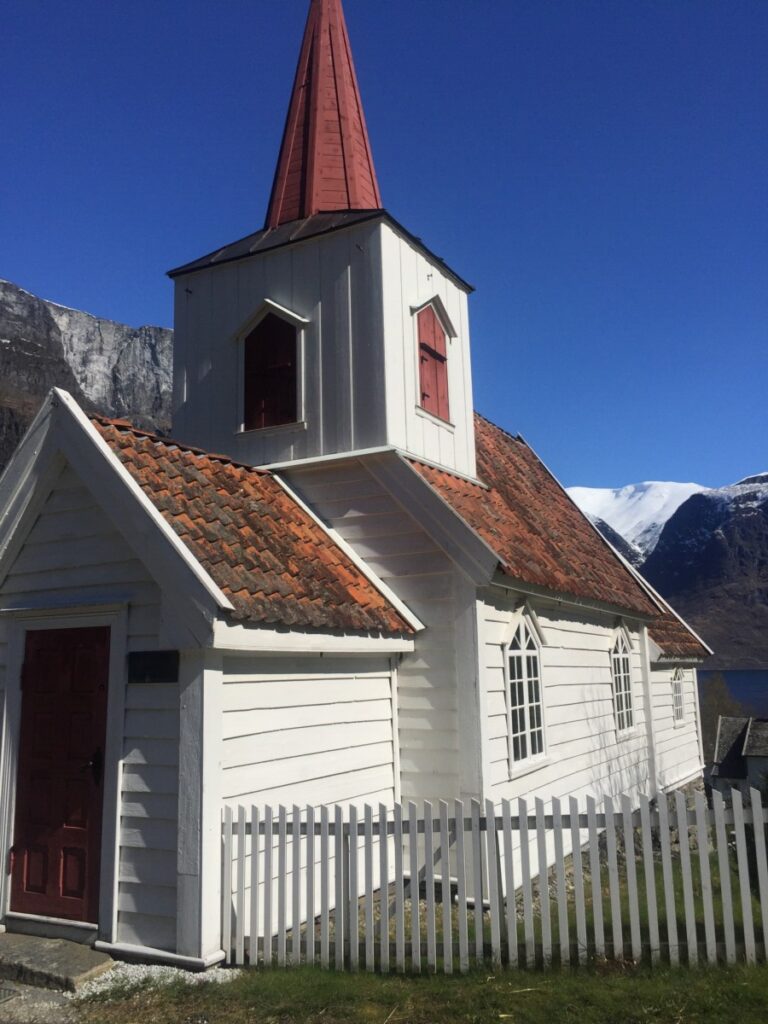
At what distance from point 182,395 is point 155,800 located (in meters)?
6.83

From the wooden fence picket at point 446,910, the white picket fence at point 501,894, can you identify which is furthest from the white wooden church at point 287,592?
the wooden fence picket at point 446,910

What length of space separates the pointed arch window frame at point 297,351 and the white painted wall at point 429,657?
1.80m

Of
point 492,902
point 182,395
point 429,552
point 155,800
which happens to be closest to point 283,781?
point 155,800

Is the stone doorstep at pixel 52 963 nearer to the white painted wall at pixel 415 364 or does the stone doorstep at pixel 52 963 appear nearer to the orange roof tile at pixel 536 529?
the orange roof tile at pixel 536 529

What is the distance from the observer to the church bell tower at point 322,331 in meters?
10.6

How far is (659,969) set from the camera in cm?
580

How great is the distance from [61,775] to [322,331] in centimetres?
641

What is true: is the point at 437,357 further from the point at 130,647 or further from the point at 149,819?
the point at 149,819

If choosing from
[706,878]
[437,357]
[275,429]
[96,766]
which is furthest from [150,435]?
[706,878]

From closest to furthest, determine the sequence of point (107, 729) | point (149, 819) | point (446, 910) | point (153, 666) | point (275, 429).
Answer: point (446, 910) → point (149, 819) → point (153, 666) → point (107, 729) → point (275, 429)

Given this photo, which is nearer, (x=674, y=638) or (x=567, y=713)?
(x=567, y=713)

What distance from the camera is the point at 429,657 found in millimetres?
9203

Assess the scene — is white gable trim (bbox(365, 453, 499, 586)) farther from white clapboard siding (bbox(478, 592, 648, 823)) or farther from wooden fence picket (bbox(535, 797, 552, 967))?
wooden fence picket (bbox(535, 797, 552, 967))

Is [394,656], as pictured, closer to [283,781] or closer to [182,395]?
[283,781]
